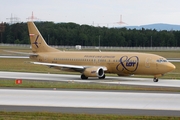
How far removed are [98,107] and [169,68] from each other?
72.0 feet

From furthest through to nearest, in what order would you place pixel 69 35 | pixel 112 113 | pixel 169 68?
pixel 69 35 → pixel 169 68 → pixel 112 113

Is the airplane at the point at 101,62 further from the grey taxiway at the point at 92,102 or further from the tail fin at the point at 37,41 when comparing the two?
the grey taxiway at the point at 92,102

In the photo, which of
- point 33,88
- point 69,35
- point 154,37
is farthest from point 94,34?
point 33,88

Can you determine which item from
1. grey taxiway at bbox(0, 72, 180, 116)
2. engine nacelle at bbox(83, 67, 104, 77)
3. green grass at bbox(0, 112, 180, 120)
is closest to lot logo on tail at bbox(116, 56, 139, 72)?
engine nacelle at bbox(83, 67, 104, 77)

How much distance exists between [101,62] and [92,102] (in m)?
23.0

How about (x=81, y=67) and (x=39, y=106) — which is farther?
(x=81, y=67)

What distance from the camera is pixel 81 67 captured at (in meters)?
50.1

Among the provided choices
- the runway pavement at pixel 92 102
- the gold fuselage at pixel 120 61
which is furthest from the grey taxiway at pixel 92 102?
the gold fuselage at pixel 120 61

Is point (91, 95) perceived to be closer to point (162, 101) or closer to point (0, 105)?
point (162, 101)

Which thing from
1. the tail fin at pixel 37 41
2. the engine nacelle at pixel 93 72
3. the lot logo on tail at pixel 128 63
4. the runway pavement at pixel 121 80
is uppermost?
the tail fin at pixel 37 41

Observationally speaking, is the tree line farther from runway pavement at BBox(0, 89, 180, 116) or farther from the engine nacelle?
runway pavement at BBox(0, 89, 180, 116)

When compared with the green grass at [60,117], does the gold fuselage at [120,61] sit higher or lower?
higher

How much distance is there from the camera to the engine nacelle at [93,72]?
48.3 m

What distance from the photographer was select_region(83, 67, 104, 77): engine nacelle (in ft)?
159
